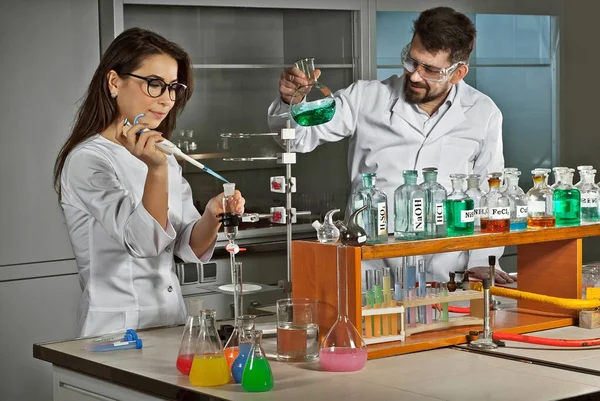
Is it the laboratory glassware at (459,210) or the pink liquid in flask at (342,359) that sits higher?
the laboratory glassware at (459,210)

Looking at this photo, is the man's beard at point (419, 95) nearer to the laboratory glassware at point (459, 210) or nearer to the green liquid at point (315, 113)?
the green liquid at point (315, 113)

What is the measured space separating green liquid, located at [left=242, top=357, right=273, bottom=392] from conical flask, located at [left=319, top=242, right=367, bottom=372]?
7.5 inches

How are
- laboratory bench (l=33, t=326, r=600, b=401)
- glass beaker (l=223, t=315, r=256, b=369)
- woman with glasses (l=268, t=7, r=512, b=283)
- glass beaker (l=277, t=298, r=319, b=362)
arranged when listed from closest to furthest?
laboratory bench (l=33, t=326, r=600, b=401) < glass beaker (l=223, t=315, r=256, b=369) < glass beaker (l=277, t=298, r=319, b=362) < woman with glasses (l=268, t=7, r=512, b=283)

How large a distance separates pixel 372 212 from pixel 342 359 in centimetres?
37

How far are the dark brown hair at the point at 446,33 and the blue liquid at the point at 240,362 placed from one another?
1541 mm

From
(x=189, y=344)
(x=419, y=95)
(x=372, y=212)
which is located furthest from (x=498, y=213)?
(x=419, y=95)

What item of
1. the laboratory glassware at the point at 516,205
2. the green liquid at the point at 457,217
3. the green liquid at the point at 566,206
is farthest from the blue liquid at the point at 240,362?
the green liquid at the point at 566,206

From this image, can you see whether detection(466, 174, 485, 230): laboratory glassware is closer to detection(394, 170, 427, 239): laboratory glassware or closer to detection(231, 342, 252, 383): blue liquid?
detection(394, 170, 427, 239): laboratory glassware

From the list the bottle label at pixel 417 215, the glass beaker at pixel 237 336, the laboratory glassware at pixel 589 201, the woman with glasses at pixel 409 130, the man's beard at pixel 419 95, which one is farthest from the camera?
the woman with glasses at pixel 409 130

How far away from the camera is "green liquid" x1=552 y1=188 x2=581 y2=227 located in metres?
2.51

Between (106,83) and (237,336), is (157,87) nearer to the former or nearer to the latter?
(106,83)

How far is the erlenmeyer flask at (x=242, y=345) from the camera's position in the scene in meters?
1.90

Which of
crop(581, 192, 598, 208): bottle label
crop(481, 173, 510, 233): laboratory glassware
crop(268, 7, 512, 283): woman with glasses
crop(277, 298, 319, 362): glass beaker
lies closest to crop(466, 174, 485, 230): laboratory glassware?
crop(481, 173, 510, 233): laboratory glassware

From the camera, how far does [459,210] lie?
2.29m
